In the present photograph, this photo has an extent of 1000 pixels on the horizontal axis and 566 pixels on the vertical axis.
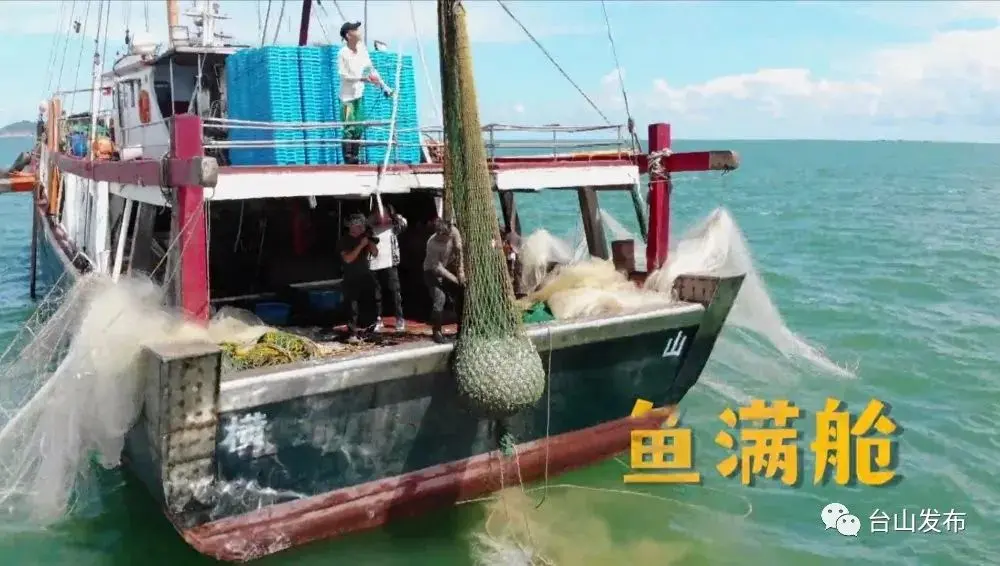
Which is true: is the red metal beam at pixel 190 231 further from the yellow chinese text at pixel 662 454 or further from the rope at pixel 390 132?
the yellow chinese text at pixel 662 454

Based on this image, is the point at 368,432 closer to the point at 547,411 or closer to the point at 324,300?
the point at 547,411

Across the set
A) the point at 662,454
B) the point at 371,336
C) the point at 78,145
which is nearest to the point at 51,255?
the point at 78,145

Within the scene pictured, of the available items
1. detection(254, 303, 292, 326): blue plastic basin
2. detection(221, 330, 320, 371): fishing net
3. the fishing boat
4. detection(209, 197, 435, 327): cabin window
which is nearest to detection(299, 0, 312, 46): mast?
the fishing boat

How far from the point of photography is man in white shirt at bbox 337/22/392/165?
8.47 m

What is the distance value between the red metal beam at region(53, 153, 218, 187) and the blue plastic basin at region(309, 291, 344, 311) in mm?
2687

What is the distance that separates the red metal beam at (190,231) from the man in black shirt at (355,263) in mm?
1686

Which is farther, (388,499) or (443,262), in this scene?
(443,262)

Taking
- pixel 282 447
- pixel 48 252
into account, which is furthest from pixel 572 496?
pixel 48 252

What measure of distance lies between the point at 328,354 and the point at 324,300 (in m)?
3.40

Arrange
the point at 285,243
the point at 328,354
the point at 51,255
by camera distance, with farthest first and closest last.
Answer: the point at 51,255 < the point at 285,243 < the point at 328,354

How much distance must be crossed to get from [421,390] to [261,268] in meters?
6.07

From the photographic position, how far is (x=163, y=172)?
23.5 ft

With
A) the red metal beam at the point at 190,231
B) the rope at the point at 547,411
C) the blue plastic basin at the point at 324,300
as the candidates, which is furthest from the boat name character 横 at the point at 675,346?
the red metal beam at the point at 190,231

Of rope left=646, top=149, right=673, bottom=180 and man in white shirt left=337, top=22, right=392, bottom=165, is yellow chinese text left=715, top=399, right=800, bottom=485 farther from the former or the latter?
man in white shirt left=337, top=22, right=392, bottom=165
